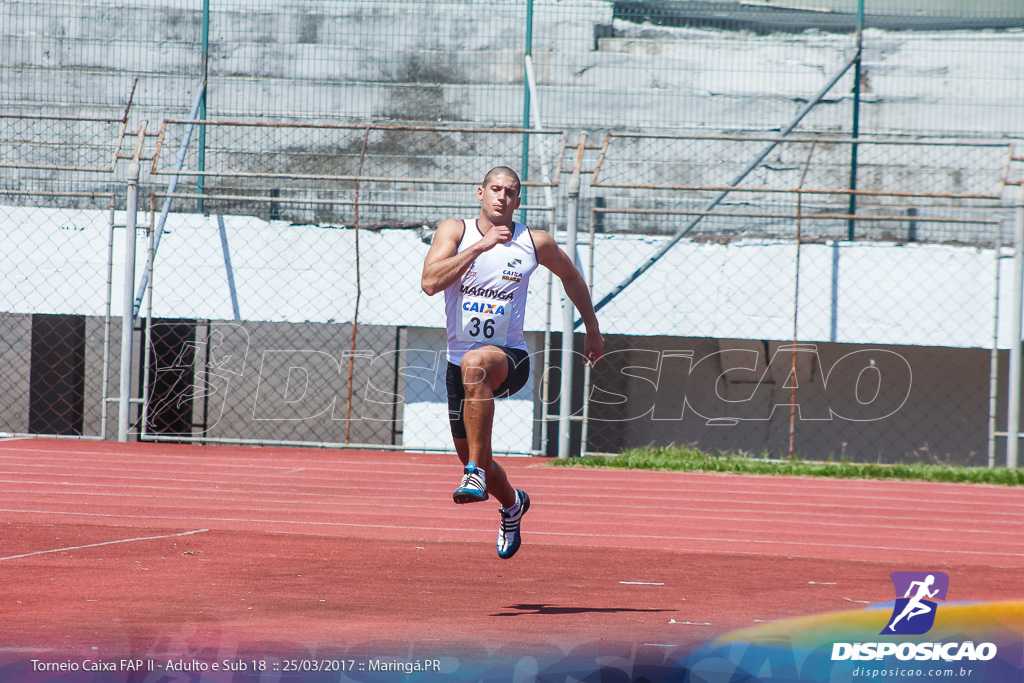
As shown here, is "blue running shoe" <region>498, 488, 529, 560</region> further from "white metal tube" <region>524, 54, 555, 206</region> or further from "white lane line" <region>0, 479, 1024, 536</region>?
"white metal tube" <region>524, 54, 555, 206</region>

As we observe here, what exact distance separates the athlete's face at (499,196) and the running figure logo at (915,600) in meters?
2.29

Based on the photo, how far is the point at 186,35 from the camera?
1442cm

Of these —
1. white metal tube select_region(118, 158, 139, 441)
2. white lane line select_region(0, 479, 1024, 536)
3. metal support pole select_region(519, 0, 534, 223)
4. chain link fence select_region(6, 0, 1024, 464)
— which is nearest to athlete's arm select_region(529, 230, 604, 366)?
white lane line select_region(0, 479, 1024, 536)

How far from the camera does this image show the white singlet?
4801 mm

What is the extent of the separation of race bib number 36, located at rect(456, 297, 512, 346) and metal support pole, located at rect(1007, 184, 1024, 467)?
8078 mm

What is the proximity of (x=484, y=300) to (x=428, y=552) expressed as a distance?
2011 mm

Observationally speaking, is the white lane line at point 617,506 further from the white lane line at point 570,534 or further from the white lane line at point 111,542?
the white lane line at point 111,542

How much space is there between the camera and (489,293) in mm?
4816

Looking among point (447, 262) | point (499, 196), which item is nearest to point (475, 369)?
point (447, 262)

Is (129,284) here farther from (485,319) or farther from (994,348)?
(994,348)

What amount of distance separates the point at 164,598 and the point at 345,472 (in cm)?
583

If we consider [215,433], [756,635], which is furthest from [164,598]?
[215,433]

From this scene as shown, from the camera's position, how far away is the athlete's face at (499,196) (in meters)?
4.76

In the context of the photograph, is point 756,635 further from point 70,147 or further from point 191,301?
point 70,147
